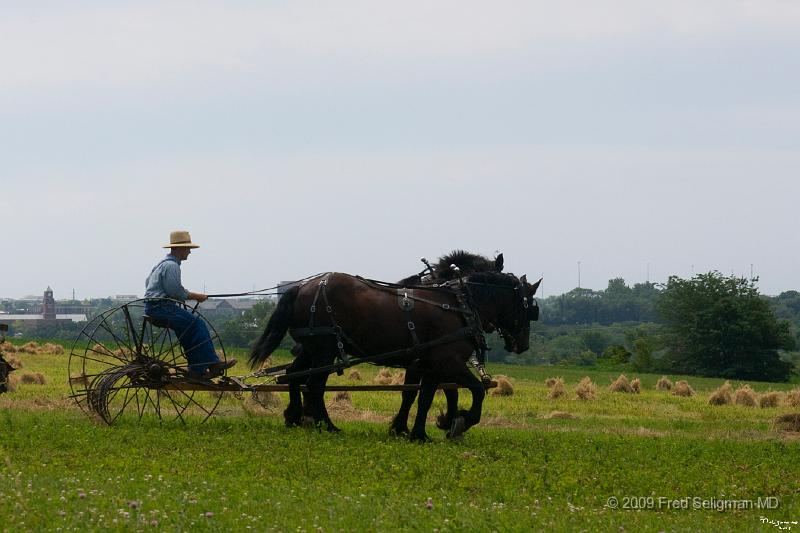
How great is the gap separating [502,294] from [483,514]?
635cm

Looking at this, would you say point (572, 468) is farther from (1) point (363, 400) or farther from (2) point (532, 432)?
(1) point (363, 400)

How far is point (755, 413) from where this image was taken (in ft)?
79.5

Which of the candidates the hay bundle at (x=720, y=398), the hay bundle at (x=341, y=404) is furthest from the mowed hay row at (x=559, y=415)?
the hay bundle at (x=720, y=398)

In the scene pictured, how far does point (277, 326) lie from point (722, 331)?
177 ft

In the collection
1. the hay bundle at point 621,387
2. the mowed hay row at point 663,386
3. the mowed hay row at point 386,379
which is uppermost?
the mowed hay row at point 386,379

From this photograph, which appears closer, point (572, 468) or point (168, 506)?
point (168, 506)

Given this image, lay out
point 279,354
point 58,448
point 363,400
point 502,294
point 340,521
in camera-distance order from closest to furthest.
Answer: point 340,521 < point 58,448 < point 502,294 < point 363,400 < point 279,354

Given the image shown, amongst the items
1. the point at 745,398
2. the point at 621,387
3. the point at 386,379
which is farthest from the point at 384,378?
the point at 745,398

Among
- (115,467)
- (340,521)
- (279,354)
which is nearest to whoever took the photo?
(340,521)

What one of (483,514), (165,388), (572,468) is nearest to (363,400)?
(165,388)

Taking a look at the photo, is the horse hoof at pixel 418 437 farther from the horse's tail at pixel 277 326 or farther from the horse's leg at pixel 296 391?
the horse's tail at pixel 277 326

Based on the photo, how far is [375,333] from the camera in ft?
47.6

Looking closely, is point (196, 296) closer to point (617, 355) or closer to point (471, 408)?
point (471, 408)

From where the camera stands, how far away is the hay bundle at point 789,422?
19.1 m
